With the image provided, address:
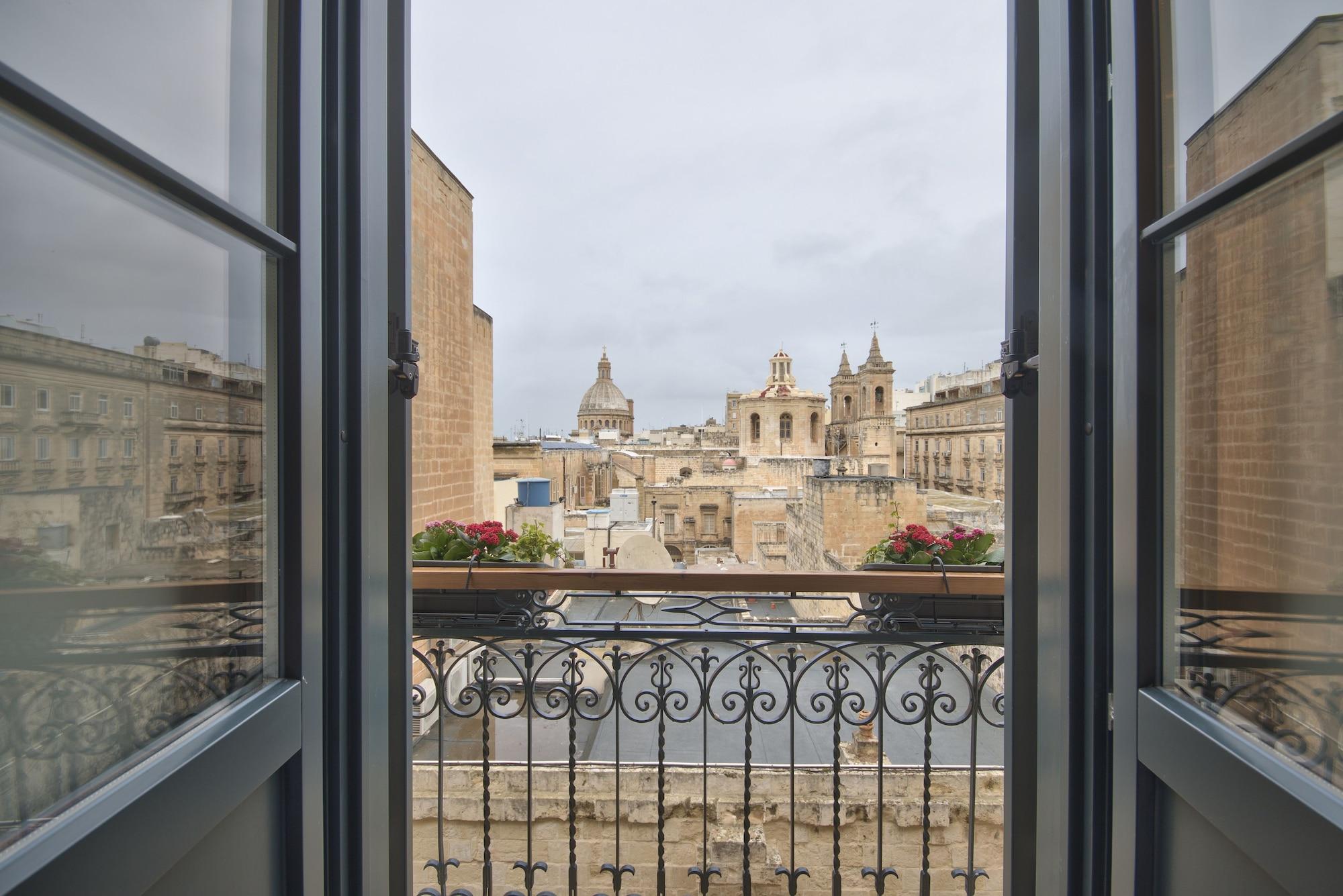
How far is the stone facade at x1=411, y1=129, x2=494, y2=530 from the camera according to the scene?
4.54 m

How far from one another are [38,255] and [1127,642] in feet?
4.52

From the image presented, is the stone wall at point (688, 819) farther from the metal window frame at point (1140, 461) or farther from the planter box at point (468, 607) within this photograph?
the metal window frame at point (1140, 461)

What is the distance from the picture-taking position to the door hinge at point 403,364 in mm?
1273

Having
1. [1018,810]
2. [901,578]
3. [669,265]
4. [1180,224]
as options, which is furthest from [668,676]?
[669,265]

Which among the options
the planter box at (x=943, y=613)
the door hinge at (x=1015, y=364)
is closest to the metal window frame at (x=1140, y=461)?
the door hinge at (x=1015, y=364)

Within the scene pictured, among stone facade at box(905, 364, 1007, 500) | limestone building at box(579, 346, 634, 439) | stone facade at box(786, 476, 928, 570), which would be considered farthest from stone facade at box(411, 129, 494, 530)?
limestone building at box(579, 346, 634, 439)

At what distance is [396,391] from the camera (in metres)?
1.30

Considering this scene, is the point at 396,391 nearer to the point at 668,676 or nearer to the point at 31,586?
the point at 31,586

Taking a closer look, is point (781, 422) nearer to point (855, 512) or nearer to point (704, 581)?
point (855, 512)

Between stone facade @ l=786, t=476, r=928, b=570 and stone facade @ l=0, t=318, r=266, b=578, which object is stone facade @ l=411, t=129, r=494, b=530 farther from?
stone facade @ l=786, t=476, r=928, b=570

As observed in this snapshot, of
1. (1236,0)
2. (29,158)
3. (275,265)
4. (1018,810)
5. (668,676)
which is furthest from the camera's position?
(668,676)

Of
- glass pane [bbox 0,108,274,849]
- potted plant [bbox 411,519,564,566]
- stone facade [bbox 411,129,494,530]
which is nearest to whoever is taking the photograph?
glass pane [bbox 0,108,274,849]

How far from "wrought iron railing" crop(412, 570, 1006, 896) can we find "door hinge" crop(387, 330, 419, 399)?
0.76 meters

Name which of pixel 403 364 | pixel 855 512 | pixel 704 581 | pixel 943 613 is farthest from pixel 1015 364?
pixel 855 512
